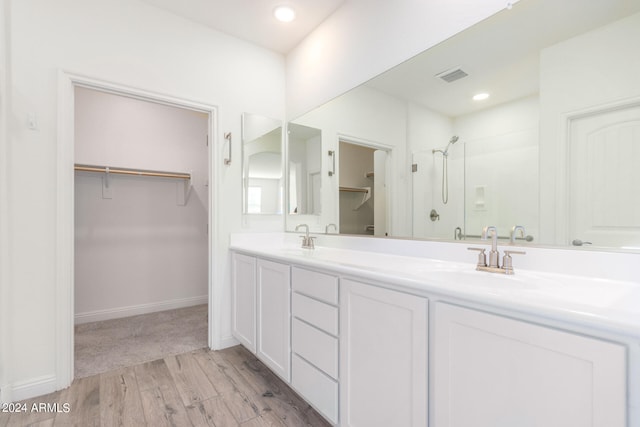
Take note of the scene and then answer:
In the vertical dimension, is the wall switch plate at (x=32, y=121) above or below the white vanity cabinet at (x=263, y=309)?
above

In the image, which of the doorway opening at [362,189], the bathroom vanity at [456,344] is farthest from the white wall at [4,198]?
the doorway opening at [362,189]

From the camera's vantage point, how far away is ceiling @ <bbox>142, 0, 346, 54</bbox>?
2.07 m

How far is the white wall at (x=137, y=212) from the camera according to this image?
9.46ft

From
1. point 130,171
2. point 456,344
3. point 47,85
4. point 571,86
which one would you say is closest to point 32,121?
point 47,85

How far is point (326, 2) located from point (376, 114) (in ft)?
3.05

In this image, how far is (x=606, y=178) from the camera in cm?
103

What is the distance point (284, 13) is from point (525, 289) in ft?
7.57

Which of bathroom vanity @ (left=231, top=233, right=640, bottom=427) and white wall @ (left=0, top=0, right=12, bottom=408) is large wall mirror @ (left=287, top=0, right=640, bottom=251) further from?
white wall @ (left=0, top=0, right=12, bottom=408)

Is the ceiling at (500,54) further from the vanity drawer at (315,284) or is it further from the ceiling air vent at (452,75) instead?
the vanity drawer at (315,284)

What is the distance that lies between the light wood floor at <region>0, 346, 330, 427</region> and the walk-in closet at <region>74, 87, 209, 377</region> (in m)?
0.47

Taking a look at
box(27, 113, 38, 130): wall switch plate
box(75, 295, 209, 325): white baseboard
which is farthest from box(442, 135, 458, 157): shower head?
box(75, 295, 209, 325): white baseboard

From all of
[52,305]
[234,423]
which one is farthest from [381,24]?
[52,305]

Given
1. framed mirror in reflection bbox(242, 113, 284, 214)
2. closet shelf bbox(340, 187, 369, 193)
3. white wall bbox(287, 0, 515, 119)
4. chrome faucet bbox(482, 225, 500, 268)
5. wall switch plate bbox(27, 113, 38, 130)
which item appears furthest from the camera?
framed mirror in reflection bbox(242, 113, 284, 214)

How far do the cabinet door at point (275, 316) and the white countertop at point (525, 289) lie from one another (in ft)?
0.52
